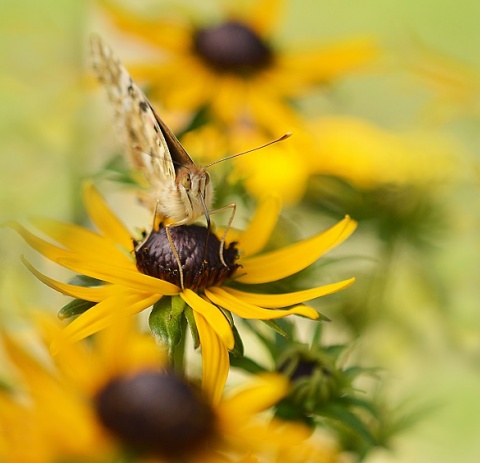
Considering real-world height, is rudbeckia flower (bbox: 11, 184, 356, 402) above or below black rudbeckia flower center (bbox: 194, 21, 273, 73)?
above

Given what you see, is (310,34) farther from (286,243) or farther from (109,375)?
(109,375)

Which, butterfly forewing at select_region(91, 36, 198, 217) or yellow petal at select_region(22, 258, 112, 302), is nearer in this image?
yellow petal at select_region(22, 258, 112, 302)

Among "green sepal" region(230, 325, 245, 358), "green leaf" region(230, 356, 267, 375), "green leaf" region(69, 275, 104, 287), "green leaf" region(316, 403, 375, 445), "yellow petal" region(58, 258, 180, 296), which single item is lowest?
"green leaf" region(316, 403, 375, 445)

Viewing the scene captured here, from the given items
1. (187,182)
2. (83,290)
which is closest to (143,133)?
(187,182)

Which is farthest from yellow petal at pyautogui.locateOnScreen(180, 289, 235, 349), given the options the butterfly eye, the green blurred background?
the green blurred background

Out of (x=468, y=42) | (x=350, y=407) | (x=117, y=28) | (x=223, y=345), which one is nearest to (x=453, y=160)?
(x=117, y=28)

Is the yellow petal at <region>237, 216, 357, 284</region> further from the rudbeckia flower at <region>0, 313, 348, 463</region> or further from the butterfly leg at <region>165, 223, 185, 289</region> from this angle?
the rudbeckia flower at <region>0, 313, 348, 463</region>

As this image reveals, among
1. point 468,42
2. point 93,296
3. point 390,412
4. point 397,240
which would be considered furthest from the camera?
point 468,42
